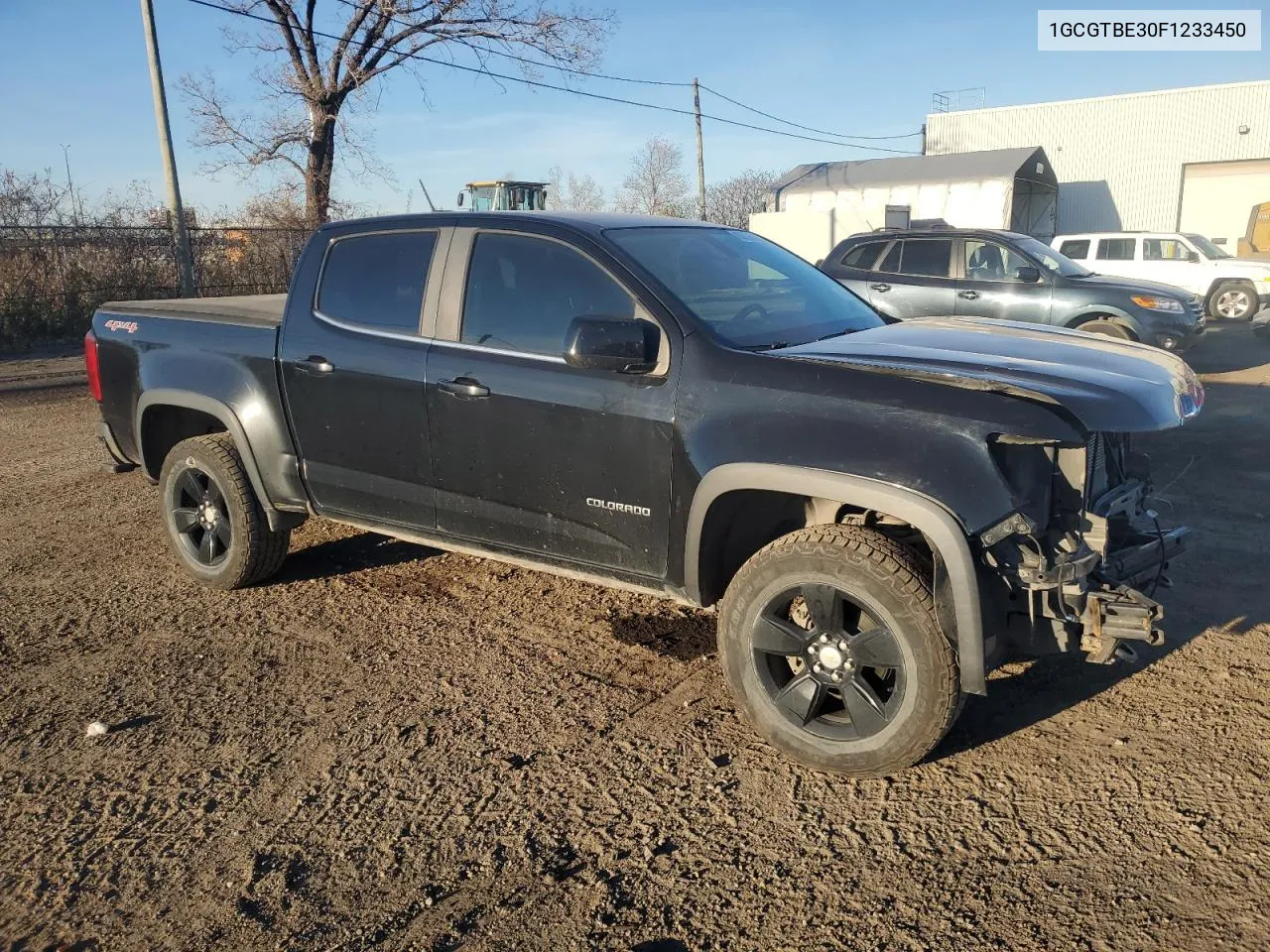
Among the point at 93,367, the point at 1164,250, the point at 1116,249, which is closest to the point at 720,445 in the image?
the point at 93,367

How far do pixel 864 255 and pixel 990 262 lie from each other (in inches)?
55.6

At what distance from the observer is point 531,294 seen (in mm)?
4031

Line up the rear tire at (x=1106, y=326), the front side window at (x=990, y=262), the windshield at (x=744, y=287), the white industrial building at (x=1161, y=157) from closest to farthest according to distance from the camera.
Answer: the windshield at (x=744, y=287) < the front side window at (x=990, y=262) < the rear tire at (x=1106, y=326) < the white industrial building at (x=1161, y=157)

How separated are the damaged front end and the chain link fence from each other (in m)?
18.5

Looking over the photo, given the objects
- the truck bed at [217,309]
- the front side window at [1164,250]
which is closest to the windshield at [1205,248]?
the front side window at [1164,250]

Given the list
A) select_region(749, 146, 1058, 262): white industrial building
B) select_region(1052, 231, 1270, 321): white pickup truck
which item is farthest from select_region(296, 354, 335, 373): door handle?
select_region(749, 146, 1058, 262): white industrial building

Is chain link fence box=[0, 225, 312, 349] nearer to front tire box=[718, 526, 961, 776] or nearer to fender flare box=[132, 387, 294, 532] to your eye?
fender flare box=[132, 387, 294, 532]

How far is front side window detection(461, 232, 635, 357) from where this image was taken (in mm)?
3855

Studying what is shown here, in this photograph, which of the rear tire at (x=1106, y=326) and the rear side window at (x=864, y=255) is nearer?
the rear tire at (x=1106, y=326)

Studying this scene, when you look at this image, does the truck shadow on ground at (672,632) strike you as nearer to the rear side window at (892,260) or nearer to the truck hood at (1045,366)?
the truck hood at (1045,366)

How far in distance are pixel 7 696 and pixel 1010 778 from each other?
384 centimetres

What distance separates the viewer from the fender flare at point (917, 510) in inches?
115

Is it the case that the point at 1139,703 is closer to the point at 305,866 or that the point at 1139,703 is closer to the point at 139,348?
the point at 305,866

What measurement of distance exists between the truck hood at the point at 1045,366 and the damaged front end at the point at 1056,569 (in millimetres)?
169
